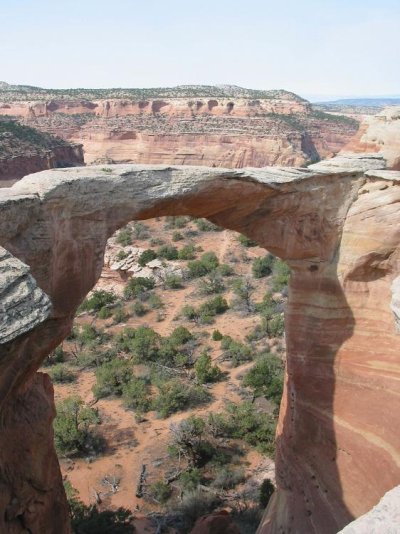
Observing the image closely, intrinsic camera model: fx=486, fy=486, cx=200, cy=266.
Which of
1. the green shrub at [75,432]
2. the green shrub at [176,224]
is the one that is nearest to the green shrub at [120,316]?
the green shrub at [75,432]

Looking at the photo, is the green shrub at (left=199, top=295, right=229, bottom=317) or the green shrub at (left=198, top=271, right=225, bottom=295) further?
the green shrub at (left=198, top=271, right=225, bottom=295)

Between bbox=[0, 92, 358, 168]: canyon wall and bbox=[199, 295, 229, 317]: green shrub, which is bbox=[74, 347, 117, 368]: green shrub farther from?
bbox=[0, 92, 358, 168]: canyon wall

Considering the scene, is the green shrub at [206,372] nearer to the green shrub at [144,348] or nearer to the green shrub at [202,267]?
the green shrub at [144,348]

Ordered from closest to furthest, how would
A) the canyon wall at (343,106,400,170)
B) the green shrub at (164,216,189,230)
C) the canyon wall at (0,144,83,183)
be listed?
the canyon wall at (343,106,400,170), the green shrub at (164,216,189,230), the canyon wall at (0,144,83,183)

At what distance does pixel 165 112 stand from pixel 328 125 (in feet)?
84.5

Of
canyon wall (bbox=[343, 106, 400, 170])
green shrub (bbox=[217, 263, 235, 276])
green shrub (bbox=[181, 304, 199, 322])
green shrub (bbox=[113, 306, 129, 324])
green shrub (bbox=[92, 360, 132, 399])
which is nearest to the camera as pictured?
canyon wall (bbox=[343, 106, 400, 170])

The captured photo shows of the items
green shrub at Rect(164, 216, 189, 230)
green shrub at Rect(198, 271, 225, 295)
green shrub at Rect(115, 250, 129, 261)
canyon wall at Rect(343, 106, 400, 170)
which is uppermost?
canyon wall at Rect(343, 106, 400, 170)

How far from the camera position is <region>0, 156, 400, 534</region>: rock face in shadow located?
560 cm

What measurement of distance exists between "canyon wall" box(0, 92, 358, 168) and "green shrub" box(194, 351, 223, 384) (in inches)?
1705

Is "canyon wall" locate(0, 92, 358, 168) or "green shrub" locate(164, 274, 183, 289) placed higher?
"canyon wall" locate(0, 92, 358, 168)

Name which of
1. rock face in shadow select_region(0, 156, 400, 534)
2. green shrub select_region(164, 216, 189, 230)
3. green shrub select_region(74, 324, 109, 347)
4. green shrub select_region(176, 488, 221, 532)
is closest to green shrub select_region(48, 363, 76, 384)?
green shrub select_region(74, 324, 109, 347)

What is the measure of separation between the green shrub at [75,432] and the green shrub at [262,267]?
1436 centimetres

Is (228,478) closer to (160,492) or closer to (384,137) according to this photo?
(160,492)

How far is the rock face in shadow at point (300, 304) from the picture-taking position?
5.60m
